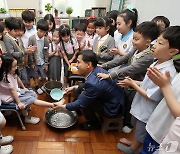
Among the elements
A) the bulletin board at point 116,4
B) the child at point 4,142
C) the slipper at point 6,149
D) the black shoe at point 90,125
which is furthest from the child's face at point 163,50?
the bulletin board at point 116,4

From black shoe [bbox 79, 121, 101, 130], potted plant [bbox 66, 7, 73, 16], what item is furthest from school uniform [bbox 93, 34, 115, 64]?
potted plant [bbox 66, 7, 73, 16]

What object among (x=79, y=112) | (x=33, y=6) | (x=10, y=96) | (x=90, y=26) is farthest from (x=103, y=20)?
(x=33, y=6)

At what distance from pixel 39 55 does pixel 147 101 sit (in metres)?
1.53

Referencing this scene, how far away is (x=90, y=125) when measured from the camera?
69.5 inches

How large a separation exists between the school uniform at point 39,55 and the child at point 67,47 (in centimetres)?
21

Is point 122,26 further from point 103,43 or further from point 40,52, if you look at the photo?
point 40,52

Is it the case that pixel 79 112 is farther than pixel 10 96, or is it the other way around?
pixel 79 112

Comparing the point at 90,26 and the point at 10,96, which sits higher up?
the point at 90,26

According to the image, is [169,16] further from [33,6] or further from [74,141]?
[33,6]

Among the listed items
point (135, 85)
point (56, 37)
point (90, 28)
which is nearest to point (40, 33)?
point (56, 37)

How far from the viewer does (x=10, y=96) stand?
1587 millimetres

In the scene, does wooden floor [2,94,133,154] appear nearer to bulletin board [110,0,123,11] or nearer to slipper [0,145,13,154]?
slipper [0,145,13,154]

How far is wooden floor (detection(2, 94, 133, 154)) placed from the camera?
151 cm

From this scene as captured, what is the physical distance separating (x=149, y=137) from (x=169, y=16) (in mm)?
1416
